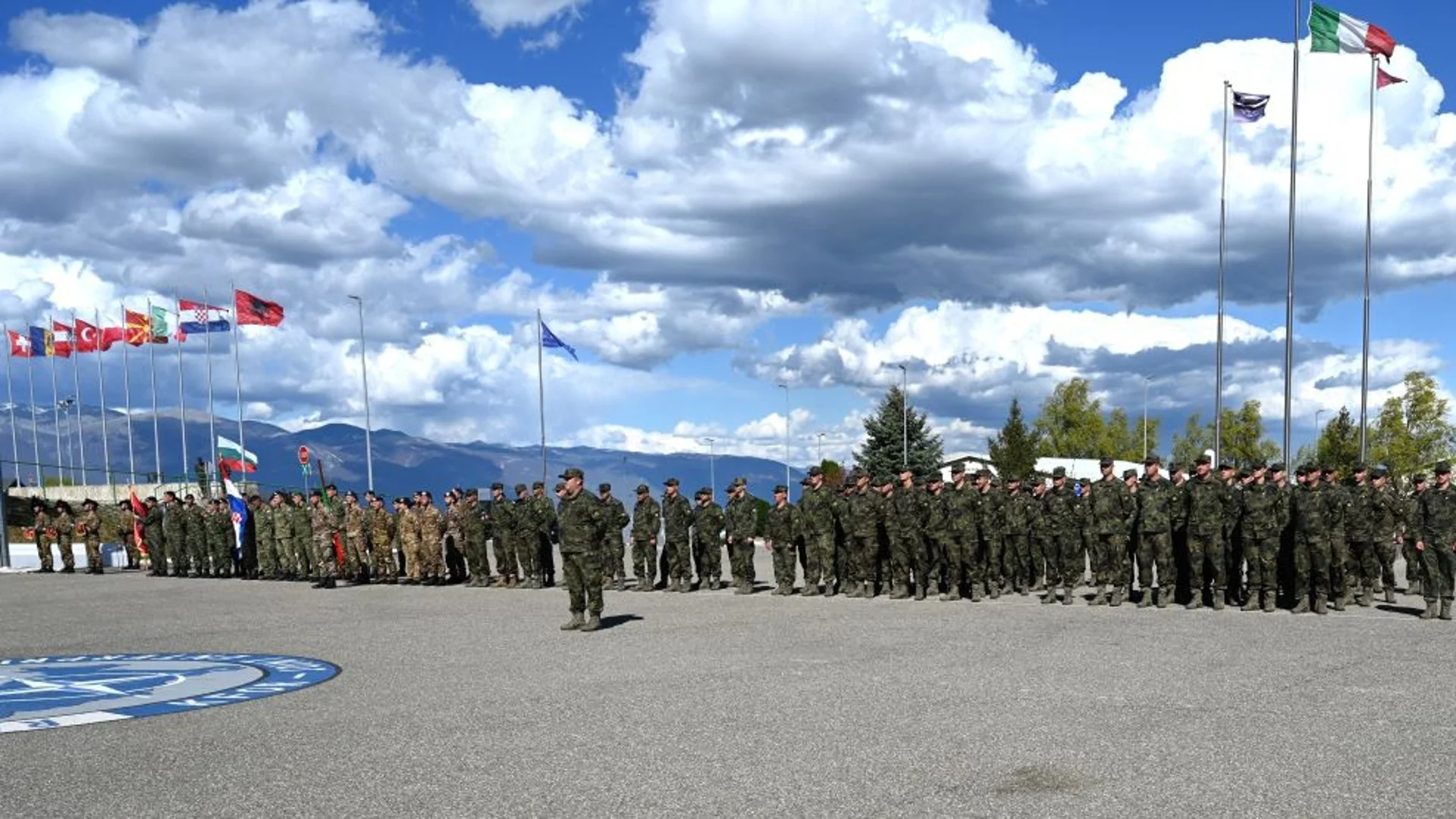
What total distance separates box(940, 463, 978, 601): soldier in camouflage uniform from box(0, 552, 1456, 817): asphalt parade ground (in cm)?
319

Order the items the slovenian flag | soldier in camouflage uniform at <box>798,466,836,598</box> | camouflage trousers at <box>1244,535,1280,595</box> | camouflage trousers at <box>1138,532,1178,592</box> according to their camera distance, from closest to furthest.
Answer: camouflage trousers at <box>1244,535,1280,595</box>
camouflage trousers at <box>1138,532,1178,592</box>
soldier in camouflage uniform at <box>798,466,836,598</box>
the slovenian flag

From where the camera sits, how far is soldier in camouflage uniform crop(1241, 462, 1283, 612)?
1653 cm

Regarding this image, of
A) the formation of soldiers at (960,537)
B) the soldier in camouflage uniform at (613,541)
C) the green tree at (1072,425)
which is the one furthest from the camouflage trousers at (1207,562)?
the green tree at (1072,425)

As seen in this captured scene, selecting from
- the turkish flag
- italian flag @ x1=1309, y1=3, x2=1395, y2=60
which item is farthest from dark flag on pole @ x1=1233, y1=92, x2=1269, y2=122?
the turkish flag

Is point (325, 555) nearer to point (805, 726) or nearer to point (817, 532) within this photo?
point (817, 532)

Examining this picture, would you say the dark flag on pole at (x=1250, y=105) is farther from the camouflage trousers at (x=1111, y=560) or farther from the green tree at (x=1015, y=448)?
the green tree at (x=1015, y=448)

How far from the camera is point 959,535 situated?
62.6 feet

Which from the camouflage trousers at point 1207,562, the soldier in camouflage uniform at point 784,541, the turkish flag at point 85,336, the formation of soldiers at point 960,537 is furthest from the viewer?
the turkish flag at point 85,336

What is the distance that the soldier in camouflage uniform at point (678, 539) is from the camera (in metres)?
21.9

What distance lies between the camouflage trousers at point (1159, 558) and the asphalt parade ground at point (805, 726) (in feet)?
4.95

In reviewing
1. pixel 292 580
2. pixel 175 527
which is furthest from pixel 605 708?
→ pixel 175 527

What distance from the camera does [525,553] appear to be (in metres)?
23.1

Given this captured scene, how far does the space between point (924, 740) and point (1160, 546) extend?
9910 mm

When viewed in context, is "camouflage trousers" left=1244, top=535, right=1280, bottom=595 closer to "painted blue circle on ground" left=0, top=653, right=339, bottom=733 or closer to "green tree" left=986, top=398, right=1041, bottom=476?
"painted blue circle on ground" left=0, top=653, right=339, bottom=733
